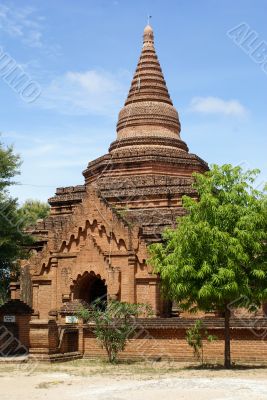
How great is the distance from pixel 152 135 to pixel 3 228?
1231 cm

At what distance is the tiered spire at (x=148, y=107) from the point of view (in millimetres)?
34500

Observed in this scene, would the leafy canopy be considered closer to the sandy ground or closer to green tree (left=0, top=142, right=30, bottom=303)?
the sandy ground

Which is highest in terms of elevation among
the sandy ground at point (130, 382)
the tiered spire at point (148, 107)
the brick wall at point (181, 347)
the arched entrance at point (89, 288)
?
the tiered spire at point (148, 107)

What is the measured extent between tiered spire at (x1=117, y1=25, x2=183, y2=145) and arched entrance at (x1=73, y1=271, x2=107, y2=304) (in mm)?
9407

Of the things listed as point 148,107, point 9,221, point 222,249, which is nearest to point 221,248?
point 222,249

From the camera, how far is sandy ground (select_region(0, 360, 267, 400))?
12.9 m

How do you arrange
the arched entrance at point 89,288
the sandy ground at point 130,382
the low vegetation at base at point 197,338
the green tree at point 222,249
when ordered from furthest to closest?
the arched entrance at point 89,288
the low vegetation at base at point 197,338
the green tree at point 222,249
the sandy ground at point 130,382

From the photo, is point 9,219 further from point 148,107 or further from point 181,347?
point 148,107

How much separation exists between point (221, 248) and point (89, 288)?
10.3 m

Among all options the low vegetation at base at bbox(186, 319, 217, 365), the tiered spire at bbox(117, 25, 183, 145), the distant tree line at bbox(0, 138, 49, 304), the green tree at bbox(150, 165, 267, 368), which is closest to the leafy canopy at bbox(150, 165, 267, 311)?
the green tree at bbox(150, 165, 267, 368)

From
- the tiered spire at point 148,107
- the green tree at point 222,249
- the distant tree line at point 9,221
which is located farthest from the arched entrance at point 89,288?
the tiered spire at point 148,107

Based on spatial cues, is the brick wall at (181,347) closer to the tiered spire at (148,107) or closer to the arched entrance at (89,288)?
the arched entrance at (89,288)

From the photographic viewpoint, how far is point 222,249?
58.5 feet

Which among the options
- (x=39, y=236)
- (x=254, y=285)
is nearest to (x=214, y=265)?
(x=254, y=285)
